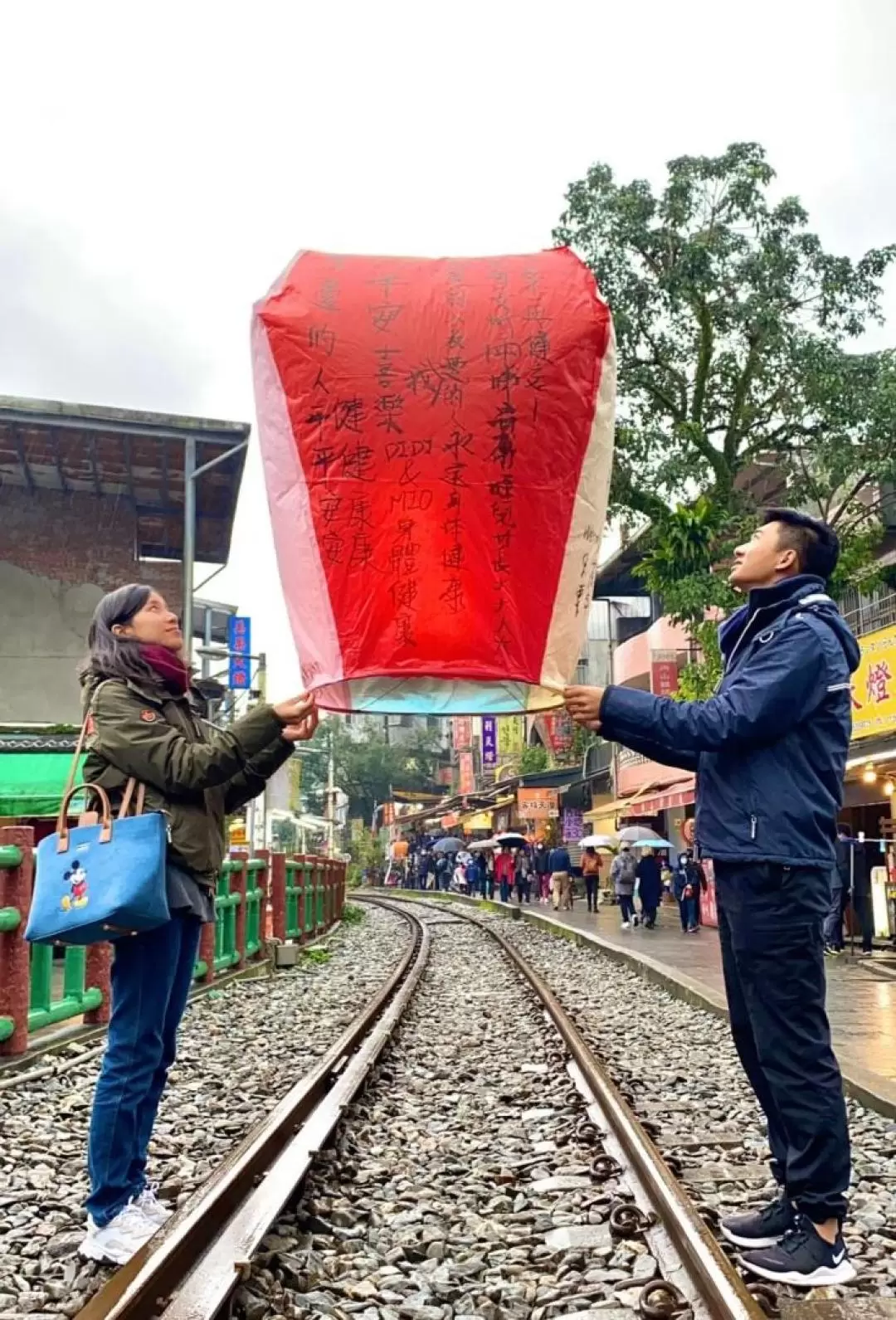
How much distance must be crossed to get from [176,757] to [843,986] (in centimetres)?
829

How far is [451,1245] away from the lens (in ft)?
10.7

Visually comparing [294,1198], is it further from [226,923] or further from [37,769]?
[37,769]

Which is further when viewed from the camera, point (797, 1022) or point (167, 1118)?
point (167, 1118)

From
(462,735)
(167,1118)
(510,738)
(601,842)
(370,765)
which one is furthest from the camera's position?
(370,765)

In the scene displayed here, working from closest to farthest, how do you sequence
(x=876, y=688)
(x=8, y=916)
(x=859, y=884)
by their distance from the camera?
(x=8, y=916) < (x=859, y=884) < (x=876, y=688)

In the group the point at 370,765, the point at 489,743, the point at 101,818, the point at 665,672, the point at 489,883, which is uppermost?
the point at 370,765

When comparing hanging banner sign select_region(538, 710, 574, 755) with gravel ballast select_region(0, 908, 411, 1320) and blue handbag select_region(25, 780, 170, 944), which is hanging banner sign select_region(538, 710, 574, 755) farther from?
blue handbag select_region(25, 780, 170, 944)

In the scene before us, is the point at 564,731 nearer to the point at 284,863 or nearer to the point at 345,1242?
the point at 284,863

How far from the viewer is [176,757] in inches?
117

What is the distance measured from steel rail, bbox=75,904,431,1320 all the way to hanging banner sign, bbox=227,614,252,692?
19706 mm

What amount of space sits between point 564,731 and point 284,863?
986 inches

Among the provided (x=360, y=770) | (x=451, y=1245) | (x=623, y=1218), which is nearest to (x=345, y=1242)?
(x=451, y=1245)

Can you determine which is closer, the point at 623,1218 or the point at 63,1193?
the point at 623,1218

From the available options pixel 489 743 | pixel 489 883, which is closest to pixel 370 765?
pixel 489 743
